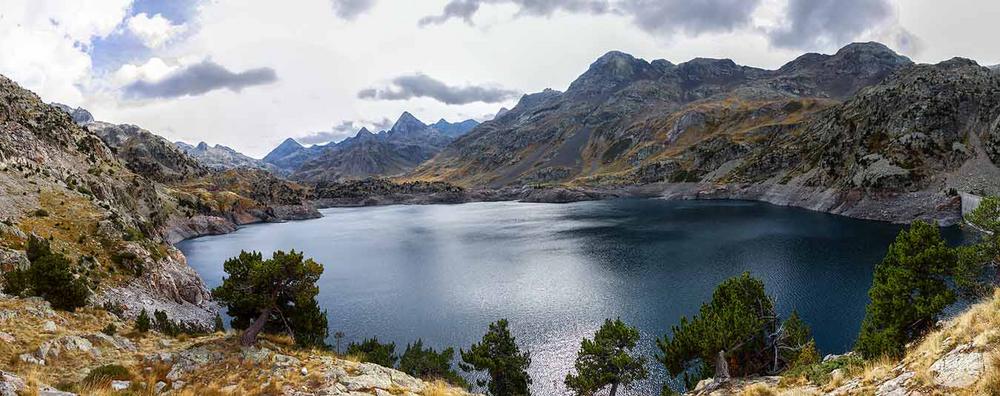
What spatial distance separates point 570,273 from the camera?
83.9 meters

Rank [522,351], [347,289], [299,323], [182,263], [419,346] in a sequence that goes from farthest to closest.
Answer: [347,289]
[182,263]
[522,351]
[419,346]
[299,323]

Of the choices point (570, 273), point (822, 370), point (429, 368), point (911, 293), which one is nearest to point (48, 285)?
point (429, 368)

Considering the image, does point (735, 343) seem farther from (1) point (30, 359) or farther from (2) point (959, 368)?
(1) point (30, 359)

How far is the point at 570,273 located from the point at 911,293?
54.6m

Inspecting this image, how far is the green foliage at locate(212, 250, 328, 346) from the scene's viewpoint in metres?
29.1

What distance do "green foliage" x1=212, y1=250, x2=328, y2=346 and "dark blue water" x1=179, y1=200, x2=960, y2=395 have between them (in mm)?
20636

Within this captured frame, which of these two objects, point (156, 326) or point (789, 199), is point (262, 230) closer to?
point (156, 326)

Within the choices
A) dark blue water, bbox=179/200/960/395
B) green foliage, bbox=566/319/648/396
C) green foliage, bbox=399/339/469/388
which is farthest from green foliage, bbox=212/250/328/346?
dark blue water, bbox=179/200/960/395

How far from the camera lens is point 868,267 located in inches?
2926

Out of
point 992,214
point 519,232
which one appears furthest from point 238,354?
point 519,232

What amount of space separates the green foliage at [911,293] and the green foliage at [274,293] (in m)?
35.5

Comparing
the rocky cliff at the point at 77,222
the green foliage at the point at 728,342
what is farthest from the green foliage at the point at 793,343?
the rocky cliff at the point at 77,222

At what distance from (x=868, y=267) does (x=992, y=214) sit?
1920 inches

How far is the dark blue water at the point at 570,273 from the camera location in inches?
2137
